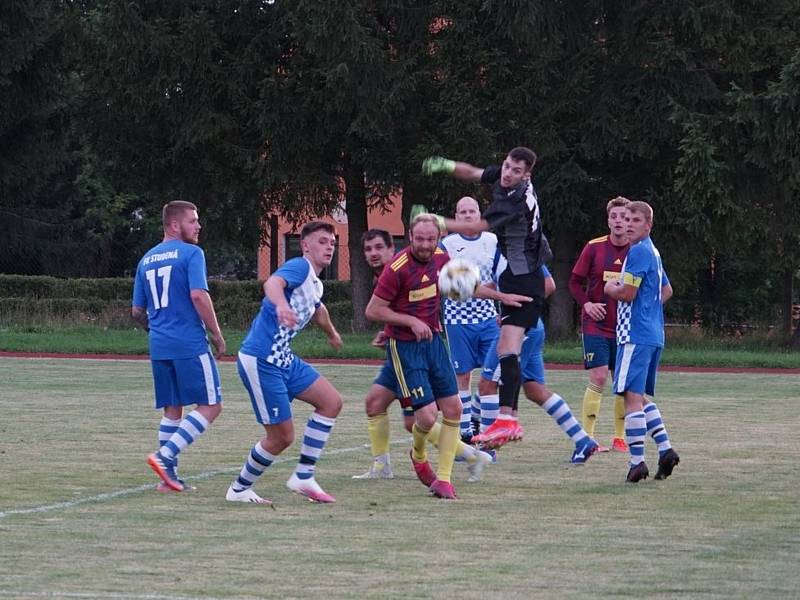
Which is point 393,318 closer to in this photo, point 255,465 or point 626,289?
point 255,465

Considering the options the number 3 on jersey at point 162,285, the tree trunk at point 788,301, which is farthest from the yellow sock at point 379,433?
the tree trunk at point 788,301

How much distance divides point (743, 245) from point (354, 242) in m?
10.2

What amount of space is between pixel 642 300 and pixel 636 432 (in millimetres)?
971

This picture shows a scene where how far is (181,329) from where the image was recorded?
10602mm

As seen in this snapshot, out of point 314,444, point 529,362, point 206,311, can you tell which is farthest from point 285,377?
point 529,362

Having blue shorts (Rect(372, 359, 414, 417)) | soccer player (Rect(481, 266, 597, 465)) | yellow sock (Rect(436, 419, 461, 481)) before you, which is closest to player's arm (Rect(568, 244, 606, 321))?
soccer player (Rect(481, 266, 597, 465))

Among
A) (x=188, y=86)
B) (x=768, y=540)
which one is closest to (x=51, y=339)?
(x=188, y=86)

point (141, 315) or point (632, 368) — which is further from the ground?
point (141, 315)

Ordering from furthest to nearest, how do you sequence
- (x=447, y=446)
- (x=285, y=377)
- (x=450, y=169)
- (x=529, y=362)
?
(x=529, y=362)
(x=450, y=169)
(x=447, y=446)
(x=285, y=377)

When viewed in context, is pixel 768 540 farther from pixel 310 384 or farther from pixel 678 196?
pixel 678 196

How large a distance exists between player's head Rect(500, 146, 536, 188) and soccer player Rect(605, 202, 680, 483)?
88cm

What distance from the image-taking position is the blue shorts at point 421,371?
33.2 ft

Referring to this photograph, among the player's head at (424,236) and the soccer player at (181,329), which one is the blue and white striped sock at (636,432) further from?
the soccer player at (181,329)

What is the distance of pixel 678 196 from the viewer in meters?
33.3
